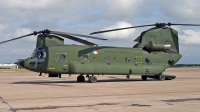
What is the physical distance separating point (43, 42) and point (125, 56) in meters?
7.14

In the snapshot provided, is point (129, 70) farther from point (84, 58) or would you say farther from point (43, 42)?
point (43, 42)

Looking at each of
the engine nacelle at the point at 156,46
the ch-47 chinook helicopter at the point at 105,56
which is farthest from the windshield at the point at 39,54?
the engine nacelle at the point at 156,46

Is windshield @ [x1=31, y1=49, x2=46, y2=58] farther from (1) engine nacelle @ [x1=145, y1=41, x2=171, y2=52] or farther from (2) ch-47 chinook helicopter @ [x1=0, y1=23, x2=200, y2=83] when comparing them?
(1) engine nacelle @ [x1=145, y1=41, x2=171, y2=52]

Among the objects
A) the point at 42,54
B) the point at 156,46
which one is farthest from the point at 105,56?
the point at 42,54

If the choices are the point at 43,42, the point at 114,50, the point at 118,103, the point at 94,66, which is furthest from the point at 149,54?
the point at 118,103

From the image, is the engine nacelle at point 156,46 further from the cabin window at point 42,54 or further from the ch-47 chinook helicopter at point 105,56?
the cabin window at point 42,54

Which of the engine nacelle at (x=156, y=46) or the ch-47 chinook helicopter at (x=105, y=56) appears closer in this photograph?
the ch-47 chinook helicopter at (x=105, y=56)

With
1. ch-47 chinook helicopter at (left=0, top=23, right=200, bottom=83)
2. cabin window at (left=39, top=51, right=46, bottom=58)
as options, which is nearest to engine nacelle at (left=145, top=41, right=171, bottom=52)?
ch-47 chinook helicopter at (left=0, top=23, right=200, bottom=83)

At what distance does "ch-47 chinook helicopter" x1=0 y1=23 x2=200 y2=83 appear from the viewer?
75.7 ft

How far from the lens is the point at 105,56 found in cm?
2495

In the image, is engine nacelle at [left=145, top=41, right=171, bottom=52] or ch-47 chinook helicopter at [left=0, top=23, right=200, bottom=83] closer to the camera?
ch-47 chinook helicopter at [left=0, top=23, right=200, bottom=83]

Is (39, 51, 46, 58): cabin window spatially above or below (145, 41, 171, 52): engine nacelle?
below

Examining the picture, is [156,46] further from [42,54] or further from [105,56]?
[42,54]

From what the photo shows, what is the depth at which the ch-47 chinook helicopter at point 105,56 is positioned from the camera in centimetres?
2306
